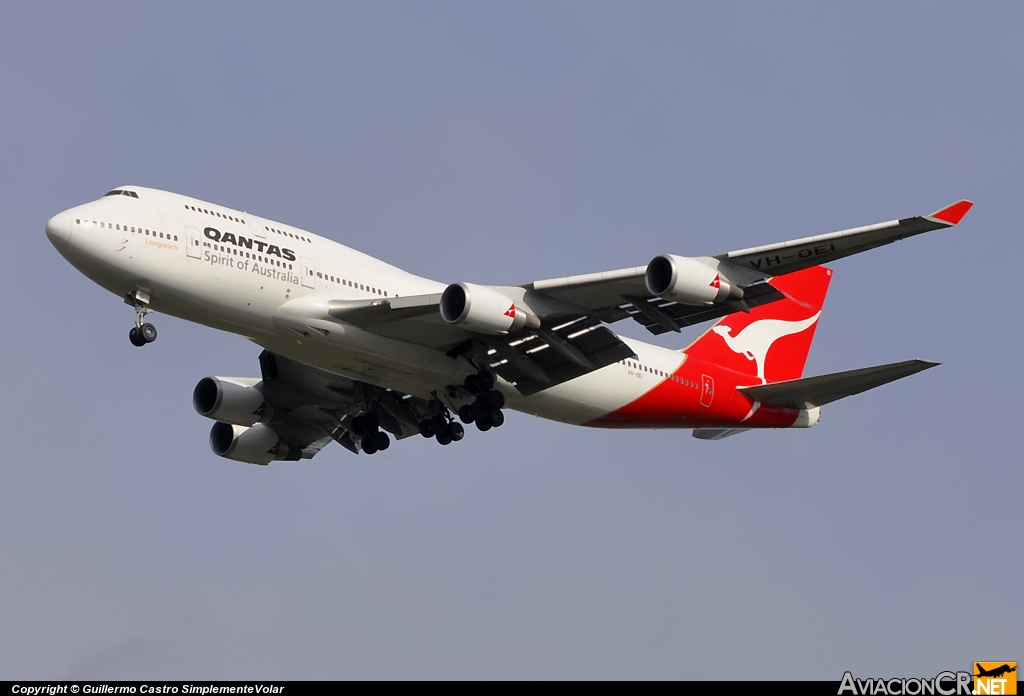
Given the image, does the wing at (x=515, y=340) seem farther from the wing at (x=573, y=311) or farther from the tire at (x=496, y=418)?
the tire at (x=496, y=418)

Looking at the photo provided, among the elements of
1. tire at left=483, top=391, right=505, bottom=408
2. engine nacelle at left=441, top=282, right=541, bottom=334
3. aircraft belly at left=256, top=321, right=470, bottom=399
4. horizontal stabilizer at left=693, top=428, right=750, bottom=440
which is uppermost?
engine nacelle at left=441, top=282, right=541, bottom=334

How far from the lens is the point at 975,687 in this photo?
2561 cm

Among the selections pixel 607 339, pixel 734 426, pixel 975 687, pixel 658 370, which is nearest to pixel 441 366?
pixel 607 339

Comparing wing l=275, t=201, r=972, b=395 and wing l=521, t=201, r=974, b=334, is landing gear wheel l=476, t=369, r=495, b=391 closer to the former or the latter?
wing l=275, t=201, r=972, b=395

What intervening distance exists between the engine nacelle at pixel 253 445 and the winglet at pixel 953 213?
20777 mm

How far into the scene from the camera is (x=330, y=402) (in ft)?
126

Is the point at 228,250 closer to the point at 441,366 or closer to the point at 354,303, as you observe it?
the point at 354,303

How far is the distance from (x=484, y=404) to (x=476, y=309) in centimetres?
399

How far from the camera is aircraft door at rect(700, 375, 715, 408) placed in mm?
38281

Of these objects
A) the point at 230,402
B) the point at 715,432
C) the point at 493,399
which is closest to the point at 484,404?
the point at 493,399

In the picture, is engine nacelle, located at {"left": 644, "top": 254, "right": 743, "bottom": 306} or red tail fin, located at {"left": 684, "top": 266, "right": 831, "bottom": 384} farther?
red tail fin, located at {"left": 684, "top": 266, "right": 831, "bottom": 384}

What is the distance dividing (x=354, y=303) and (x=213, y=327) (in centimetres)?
334

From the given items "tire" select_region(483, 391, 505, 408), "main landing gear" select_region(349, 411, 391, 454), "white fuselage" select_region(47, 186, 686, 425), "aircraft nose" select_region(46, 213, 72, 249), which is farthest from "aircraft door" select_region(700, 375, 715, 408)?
"aircraft nose" select_region(46, 213, 72, 249)

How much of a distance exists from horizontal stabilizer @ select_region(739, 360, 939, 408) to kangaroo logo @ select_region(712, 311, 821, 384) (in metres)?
1.89
